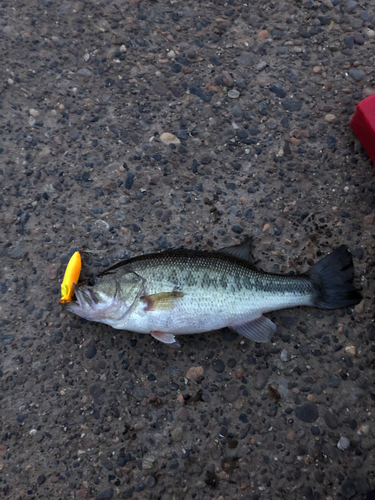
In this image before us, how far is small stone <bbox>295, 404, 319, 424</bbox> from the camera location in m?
3.18

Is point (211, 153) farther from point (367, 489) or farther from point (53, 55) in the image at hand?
point (367, 489)

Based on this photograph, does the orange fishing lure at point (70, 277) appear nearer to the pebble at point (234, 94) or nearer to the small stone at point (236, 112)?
the small stone at point (236, 112)

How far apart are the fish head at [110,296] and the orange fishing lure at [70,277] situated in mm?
173

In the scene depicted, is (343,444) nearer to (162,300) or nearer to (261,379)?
(261,379)

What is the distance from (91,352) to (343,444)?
2.38 meters

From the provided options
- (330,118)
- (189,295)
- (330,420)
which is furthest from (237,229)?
(330,420)

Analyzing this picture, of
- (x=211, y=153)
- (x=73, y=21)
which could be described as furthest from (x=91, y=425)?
(x=73, y=21)

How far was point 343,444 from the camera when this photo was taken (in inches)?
123

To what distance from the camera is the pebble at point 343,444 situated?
10.2 feet

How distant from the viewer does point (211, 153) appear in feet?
11.9

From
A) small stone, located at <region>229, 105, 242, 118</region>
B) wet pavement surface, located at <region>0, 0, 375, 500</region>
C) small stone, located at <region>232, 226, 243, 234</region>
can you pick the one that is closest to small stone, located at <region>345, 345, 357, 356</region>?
wet pavement surface, located at <region>0, 0, 375, 500</region>

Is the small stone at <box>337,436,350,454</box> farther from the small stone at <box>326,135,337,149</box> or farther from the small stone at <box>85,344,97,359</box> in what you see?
the small stone at <box>326,135,337,149</box>

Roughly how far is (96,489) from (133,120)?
11.4ft

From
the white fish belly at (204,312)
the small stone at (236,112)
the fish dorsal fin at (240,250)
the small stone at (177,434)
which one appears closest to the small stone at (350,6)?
the small stone at (236,112)
